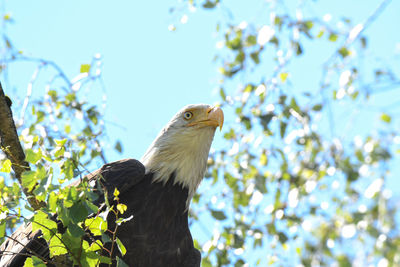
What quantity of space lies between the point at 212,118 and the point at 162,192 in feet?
2.50

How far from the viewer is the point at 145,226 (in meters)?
3.79

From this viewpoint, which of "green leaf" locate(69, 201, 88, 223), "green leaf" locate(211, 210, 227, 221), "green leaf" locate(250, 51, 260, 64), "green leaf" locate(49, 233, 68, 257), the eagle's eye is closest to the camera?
"green leaf" locate(69, 201, 88, 223)

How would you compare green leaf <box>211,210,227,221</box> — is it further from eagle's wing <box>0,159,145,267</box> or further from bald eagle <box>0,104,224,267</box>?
eagle's wing <box>0,159,145,267</box>

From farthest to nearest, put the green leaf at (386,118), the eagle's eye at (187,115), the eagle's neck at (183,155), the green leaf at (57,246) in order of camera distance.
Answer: the green leaf at (386,118), the eagle's eye at (187,115), the eagle's neck at (183,155), the green leaf at (57,246)

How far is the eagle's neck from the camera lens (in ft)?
14.1

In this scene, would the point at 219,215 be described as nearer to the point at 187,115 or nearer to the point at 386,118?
the point at 187,115

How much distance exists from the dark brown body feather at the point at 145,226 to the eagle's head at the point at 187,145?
16 cm

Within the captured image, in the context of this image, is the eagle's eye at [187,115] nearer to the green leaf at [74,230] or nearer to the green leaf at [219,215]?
the green leaf at [219,215]

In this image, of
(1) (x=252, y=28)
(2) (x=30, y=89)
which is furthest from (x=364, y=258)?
(2) (x=30, y=89)

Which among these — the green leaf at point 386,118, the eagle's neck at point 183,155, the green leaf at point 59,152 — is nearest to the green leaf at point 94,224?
the green leaf at point 59,152

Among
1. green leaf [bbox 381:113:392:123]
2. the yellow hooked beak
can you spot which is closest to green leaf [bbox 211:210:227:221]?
the yellow hooked beak

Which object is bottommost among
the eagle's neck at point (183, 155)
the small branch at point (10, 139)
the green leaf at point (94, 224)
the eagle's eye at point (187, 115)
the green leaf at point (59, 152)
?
the eagle's neck at point (183, 155)

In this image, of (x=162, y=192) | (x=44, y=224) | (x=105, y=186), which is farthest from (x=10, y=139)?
(x=162, y=192)

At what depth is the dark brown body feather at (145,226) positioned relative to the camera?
12.1 feet
